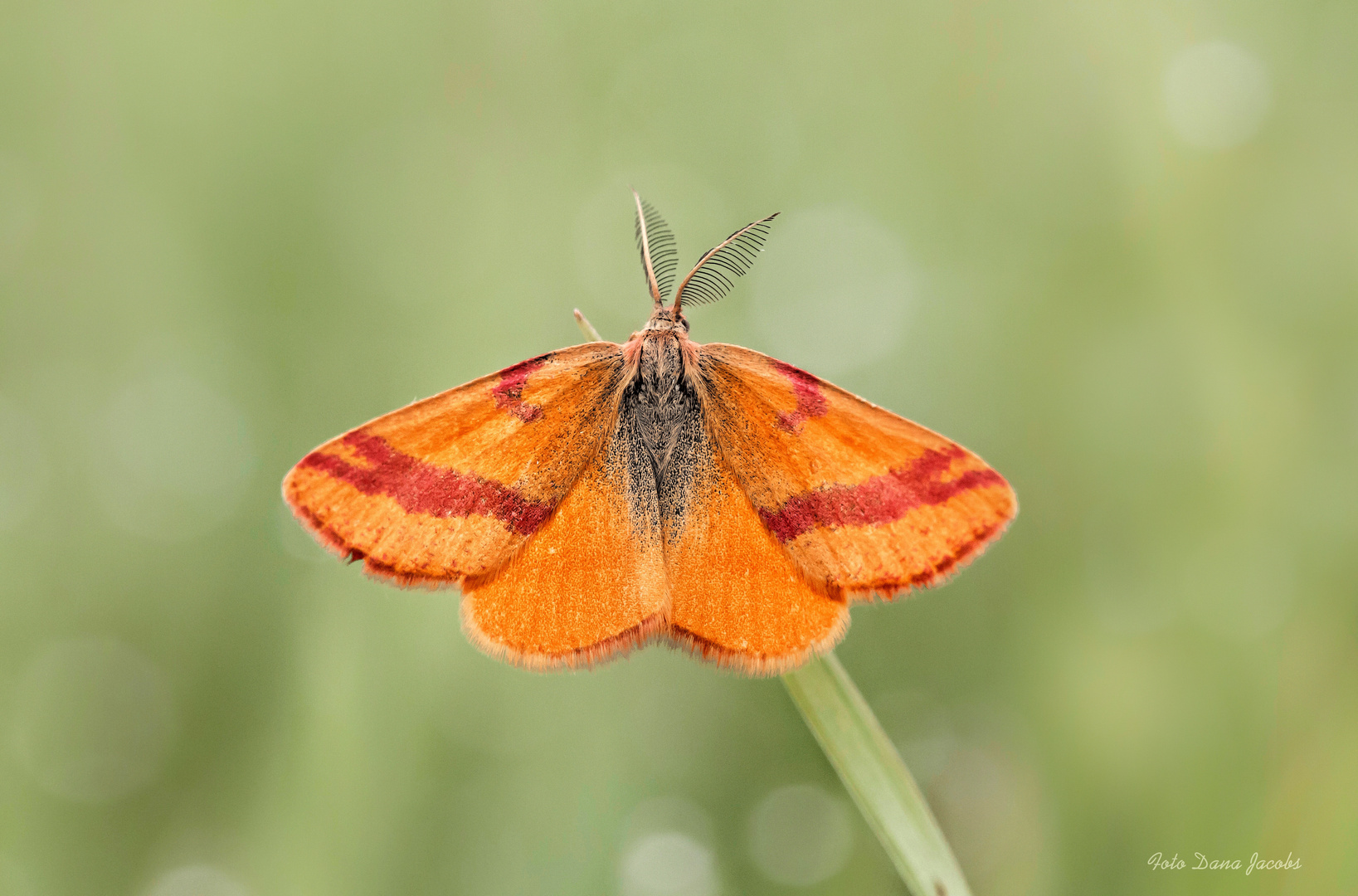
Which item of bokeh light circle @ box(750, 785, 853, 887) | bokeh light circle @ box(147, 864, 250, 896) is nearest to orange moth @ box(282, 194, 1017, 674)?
bokeh light circle @ box(750, 785, 853, 887)

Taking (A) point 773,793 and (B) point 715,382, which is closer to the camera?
(B) point 715,382

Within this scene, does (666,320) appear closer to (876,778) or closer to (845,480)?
(845,480)

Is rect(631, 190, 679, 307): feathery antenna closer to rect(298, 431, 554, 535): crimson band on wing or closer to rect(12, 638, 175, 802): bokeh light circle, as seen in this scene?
rect(298, 431, 554, 535): crimson band on wing

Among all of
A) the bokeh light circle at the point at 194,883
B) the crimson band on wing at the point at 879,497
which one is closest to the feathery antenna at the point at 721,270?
the crimson band on wing at the point at 879,497

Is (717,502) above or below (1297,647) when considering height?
above

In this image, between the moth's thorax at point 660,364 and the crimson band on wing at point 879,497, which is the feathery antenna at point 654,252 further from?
the crimson band on wing at point 879,497

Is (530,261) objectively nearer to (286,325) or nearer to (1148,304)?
(286,325)

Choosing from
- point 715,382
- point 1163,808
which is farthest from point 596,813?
point 1163,808

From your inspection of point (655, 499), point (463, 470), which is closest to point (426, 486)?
point (463, 470)
